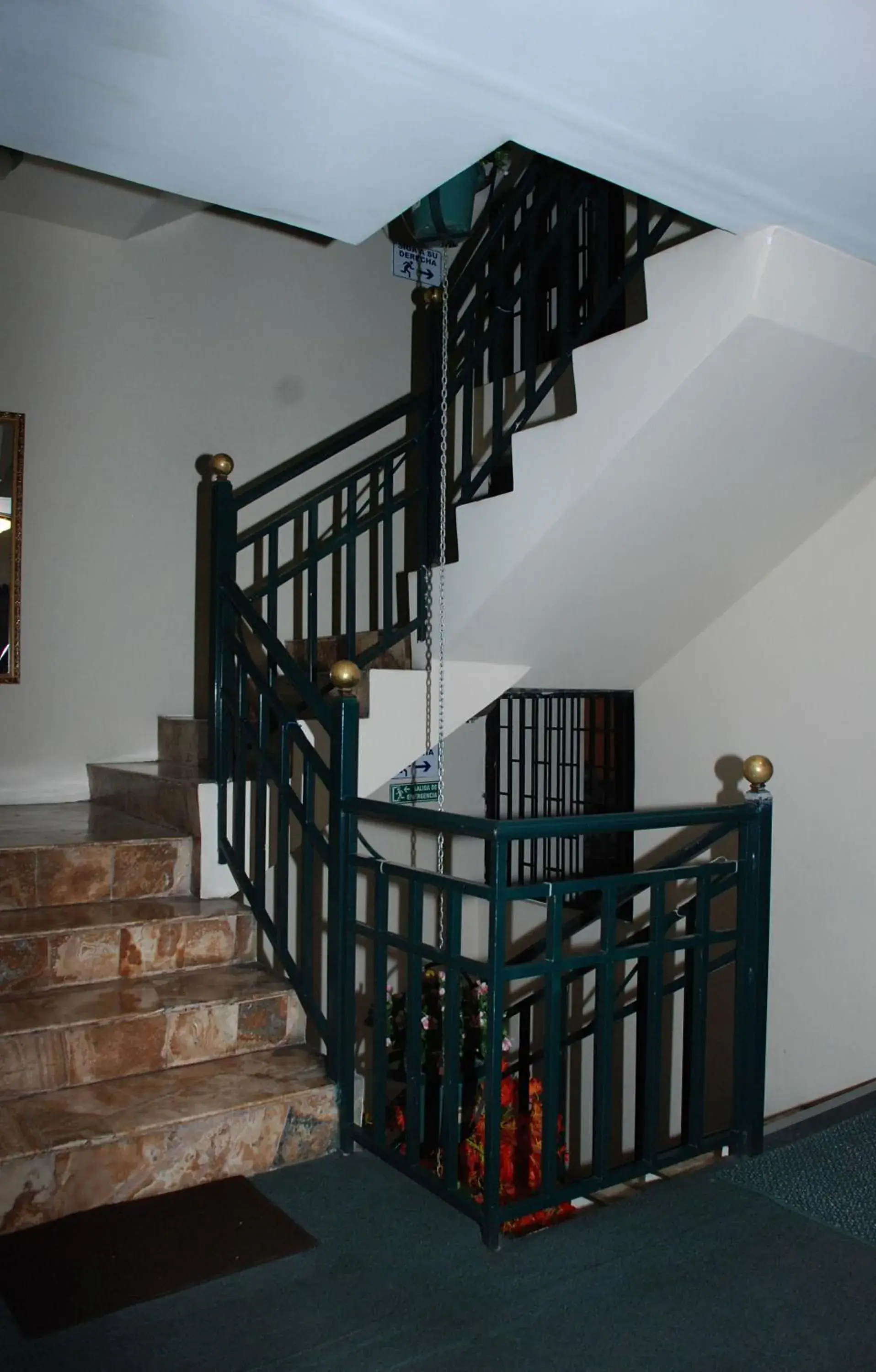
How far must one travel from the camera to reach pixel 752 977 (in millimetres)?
2729

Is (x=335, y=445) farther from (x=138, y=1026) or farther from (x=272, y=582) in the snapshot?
(x=138, y=1026)

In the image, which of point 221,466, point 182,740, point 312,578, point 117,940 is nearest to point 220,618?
point 312,578

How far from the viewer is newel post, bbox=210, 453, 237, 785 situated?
3418 mm

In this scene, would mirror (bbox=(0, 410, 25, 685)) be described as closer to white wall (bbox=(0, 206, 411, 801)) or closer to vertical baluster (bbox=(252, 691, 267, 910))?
white wall (bbox=(0, 206, 411, 801))

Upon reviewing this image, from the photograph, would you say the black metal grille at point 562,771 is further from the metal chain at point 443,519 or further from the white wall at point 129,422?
the white wall at point 129,422

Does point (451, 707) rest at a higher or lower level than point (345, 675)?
lower

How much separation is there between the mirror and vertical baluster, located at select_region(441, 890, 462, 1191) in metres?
2.59

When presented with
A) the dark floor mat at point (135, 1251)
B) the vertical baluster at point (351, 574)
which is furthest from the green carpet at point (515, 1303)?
the vertical baluster at point (351, 574)

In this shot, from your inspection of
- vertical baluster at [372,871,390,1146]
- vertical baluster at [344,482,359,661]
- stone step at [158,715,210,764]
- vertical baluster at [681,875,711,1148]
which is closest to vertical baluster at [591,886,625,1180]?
vertical baluster at [681,875,711,1148]

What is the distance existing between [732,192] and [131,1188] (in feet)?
8.63

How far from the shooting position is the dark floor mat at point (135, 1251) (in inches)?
78.6

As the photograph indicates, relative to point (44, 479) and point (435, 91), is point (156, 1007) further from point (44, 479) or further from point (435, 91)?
point (44, 479)

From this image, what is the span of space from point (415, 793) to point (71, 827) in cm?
181

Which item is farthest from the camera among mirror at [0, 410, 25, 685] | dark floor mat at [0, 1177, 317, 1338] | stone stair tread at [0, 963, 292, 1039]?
mirror at [0, 410, 25, 685]
